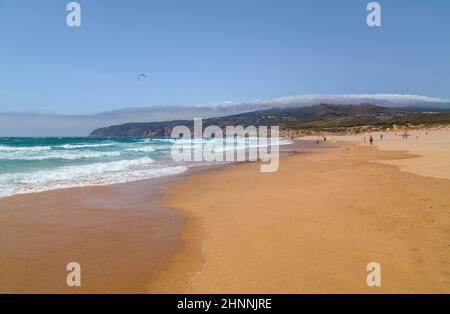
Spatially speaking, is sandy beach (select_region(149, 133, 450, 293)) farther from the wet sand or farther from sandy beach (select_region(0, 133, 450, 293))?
the wet sand

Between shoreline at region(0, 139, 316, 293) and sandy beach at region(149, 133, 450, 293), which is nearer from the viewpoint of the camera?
sandy beach at region(149, 133, 450, 293)

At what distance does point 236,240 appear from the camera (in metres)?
5.66

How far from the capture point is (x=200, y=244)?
18.5ft

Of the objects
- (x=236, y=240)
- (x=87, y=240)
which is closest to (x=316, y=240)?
(x=236, y=240)

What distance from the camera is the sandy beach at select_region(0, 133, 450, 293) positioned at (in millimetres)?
4109

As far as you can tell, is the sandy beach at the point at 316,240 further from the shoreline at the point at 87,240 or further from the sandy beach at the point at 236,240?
the shoreline at the point at 87,240

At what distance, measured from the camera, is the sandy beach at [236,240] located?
4.11 metres

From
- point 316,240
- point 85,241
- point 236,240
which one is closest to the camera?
point 316,240

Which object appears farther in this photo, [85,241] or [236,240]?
[85,241]

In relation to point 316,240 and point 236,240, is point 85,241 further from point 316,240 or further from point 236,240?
point 316,240

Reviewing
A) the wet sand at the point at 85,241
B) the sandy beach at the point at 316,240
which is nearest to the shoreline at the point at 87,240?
the wet sand at the point at 85,241

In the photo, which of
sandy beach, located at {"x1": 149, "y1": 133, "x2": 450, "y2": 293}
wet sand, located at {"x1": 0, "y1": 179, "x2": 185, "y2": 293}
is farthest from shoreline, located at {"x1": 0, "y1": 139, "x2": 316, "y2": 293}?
sandy beach, located at {"x1": 149, "y1": 133, "x2": 450, "y2": 293}

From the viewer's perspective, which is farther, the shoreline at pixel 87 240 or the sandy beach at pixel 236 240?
the shoreline at pixel 87 240
